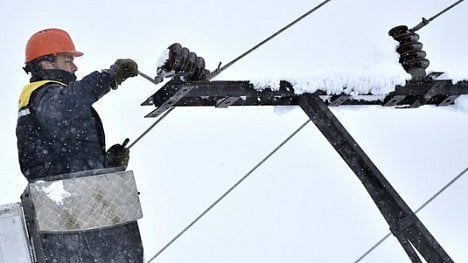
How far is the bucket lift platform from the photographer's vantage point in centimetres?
408

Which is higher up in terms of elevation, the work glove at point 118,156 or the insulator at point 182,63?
the insulator at point 182,63

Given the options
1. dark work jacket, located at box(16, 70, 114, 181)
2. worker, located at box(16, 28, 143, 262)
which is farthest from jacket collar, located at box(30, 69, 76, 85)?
dark work jacket, located at box(16, 70, 114, 181)

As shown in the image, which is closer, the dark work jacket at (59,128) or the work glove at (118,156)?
the dark work jacket at (59,128)

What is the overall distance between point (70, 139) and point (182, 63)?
620 mm

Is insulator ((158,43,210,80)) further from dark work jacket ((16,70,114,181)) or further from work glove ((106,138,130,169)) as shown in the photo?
work glove ((106,138,130,169))

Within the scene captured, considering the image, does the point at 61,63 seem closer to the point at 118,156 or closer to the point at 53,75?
the point at 53,75

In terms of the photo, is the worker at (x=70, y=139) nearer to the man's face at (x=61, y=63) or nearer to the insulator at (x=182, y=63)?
the man's face at (x=61, y=63)

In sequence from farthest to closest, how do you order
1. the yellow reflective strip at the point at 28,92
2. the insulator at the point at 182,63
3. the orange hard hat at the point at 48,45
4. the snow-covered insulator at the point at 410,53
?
the snow-covered insulator at the point at 410,53, the orange hard hat at the point at 48,45, the insulator at the point at 182,63, the yellow reflective strip at the point at 28,92

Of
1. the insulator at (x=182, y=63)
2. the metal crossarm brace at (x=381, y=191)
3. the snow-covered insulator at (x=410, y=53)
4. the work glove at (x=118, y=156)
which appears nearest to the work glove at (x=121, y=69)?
the insulator at (x=182, y=63)

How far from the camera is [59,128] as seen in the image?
375cm

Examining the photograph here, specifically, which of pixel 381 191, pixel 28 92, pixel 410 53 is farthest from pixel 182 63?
pixel 410 53

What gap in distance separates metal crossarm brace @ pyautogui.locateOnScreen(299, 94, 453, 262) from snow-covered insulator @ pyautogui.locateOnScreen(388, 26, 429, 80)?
1.99ft

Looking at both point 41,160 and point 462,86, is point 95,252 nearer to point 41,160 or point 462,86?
point 41,160

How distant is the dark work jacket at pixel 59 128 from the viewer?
12.0ft
